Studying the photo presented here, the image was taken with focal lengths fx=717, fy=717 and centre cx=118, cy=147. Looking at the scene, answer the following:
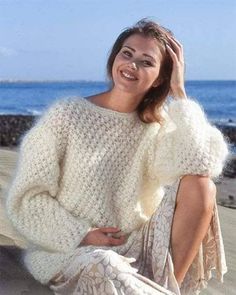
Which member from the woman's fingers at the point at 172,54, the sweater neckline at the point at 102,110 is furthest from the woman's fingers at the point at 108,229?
the woman's fingers at the point at 172,54

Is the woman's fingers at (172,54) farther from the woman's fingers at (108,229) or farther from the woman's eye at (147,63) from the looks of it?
the woman's fingers at (108,229)

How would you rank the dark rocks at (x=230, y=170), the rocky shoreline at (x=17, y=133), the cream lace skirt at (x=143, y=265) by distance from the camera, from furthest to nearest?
the rocky shoreline at (x=17, y=133)
the dark rocks at (x=230, y=170)
the cream lace skirt at (x=143, y=265)

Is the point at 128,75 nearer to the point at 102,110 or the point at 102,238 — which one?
the point at 102,110

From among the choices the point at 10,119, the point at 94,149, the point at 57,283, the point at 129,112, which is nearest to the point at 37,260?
the point at 57,283

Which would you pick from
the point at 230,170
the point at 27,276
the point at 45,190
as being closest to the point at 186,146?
the point at 45,190

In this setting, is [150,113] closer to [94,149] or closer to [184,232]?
[94,149]

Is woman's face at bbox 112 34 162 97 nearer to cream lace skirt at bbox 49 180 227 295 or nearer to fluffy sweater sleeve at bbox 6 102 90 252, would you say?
fluffy sweater sleeve at bbox 6 102 90 252

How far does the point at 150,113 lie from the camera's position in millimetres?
3500

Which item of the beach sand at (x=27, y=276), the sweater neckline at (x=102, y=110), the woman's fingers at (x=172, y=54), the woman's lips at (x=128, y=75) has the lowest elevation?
the beach sand at (x=27, y=276)

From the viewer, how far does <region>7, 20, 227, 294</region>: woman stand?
3.17m

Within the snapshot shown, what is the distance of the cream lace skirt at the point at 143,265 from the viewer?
9.41 ft

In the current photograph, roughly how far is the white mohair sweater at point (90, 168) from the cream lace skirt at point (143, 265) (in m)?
0.12

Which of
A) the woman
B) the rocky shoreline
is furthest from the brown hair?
the rocky shoreline

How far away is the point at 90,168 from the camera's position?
3.34 m
